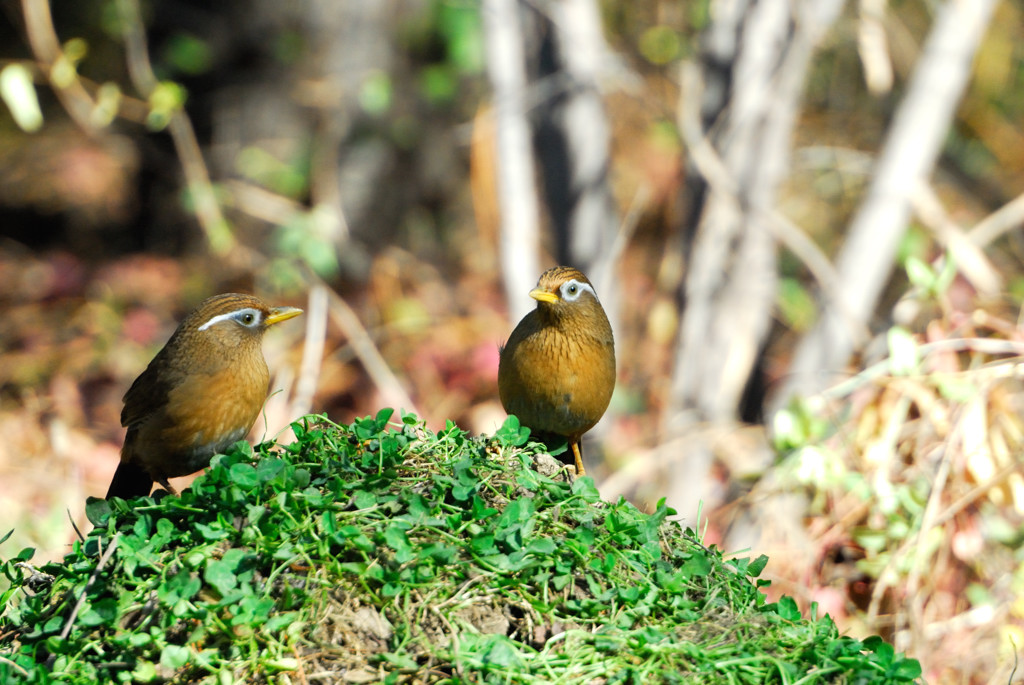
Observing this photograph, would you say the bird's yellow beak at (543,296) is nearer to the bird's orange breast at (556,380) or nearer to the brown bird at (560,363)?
the brown bird at (560,363)

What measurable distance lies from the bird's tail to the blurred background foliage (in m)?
1.94

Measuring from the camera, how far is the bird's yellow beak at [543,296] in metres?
3.21

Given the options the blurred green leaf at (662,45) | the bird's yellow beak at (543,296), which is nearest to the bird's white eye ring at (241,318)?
the bird's yellow beak at (543,296)

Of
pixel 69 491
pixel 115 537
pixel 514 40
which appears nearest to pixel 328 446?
pixel 115 537

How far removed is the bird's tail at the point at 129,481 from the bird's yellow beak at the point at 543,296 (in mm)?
1503

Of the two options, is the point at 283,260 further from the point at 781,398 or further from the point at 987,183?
the point at 987,183

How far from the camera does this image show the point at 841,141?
10.4 meters

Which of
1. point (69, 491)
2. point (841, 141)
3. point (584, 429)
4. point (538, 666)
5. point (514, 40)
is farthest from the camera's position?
point (841, 141)

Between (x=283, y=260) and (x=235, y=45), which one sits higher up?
(x=235, y=45)

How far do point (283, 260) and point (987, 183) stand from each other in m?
6.95

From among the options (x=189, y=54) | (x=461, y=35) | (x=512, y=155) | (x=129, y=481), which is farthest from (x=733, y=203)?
(x=189, y=54)

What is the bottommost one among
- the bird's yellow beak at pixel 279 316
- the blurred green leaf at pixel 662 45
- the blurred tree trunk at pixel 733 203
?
the bird's yellow beak at pixel 279 316

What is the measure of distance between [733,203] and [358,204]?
14.4ft

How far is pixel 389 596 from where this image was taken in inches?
88.0
